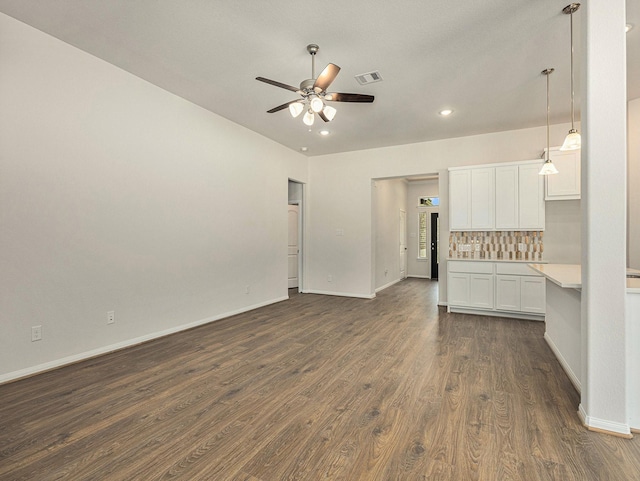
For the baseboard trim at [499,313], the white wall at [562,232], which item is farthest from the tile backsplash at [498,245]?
the baseboard trim at [499,313]

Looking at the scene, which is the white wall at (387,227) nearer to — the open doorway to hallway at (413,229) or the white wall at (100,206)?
the open doorway to hallway at (413,229)

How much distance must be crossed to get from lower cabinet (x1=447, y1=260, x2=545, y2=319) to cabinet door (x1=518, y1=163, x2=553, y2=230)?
70 centimetres

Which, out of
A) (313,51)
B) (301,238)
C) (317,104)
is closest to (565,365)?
(317,104)

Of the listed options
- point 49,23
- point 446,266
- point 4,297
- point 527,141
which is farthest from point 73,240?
point 527,141

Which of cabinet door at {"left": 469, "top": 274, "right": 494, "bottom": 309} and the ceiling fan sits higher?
the ceiling fan

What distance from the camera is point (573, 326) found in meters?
2.79

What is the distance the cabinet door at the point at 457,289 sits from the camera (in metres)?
5.38

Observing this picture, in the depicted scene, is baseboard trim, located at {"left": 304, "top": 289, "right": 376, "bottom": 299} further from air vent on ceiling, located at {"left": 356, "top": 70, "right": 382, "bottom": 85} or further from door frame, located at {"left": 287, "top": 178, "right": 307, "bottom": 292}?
air vent on ceiling, located at {"left": 356, "top": 70, "right": 382, "bottom": 85}

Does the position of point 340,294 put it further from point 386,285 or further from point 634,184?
point 634,184

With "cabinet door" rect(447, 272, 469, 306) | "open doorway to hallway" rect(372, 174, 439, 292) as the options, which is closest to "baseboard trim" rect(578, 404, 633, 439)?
"cabinet door" rect(447, 272, 469, 306)

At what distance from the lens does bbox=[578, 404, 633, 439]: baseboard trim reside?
80.4 inches

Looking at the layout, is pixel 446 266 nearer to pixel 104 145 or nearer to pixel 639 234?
pixel 639 234

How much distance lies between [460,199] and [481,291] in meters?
1.56

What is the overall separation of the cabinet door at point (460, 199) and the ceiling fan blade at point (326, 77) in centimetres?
339
